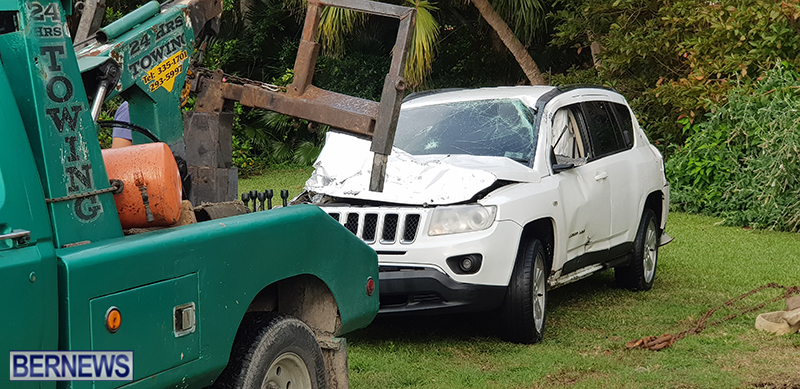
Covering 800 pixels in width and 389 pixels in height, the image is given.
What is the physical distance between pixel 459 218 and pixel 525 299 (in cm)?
70

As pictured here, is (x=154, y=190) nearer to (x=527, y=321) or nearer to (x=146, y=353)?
(x=146, y=353)

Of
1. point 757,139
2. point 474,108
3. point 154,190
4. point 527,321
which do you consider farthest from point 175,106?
point 757,139

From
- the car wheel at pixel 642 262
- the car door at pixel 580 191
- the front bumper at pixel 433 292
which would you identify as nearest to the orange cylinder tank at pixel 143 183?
the front bumper at pixel 433 292

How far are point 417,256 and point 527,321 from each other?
2.86ft

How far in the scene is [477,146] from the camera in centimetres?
745

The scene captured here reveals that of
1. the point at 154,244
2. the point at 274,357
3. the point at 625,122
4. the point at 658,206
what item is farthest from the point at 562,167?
the point at 154,244

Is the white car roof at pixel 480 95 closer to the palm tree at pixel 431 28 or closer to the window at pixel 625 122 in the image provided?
the window at pixel 625 122

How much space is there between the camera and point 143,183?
3.38 metres

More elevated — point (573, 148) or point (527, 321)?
point (573, 148)

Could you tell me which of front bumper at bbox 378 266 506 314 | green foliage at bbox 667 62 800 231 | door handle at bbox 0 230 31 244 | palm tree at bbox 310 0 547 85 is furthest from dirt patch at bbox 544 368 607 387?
palm tree at bbox 310 0 547 85

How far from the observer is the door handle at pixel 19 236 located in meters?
2.72

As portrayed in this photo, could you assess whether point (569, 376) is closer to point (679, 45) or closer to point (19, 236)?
point (19, 236)

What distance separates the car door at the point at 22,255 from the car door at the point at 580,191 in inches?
189

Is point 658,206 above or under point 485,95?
under
